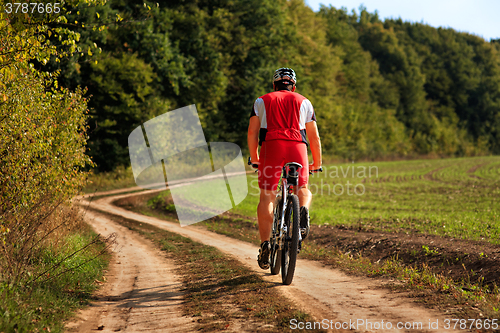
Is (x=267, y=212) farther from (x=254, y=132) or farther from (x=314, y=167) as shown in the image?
(x=254, y=132)

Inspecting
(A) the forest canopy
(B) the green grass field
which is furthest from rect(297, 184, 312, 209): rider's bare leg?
(B) the green grass field

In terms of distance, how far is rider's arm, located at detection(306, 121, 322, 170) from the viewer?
5359 mm

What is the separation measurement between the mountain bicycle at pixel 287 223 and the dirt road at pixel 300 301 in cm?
35

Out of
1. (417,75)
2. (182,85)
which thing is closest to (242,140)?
(182,85)

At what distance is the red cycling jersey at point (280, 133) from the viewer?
518 cm

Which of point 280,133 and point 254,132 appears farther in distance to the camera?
point 254,132

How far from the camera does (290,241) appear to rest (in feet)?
16.3

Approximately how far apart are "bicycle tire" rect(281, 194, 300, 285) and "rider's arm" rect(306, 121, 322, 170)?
77 cm

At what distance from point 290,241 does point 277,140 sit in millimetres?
1281

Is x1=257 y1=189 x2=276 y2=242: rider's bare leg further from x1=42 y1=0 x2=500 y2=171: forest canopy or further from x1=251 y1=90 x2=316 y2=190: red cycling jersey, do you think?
x1=42 y1=0 x2=500 y2=171: forest canopy

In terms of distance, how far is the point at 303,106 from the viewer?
208 inches

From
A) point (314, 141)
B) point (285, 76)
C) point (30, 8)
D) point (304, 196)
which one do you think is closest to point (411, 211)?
point (314, 141)

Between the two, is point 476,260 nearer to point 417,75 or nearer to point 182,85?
point 182,85

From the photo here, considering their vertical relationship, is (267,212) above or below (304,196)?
below
